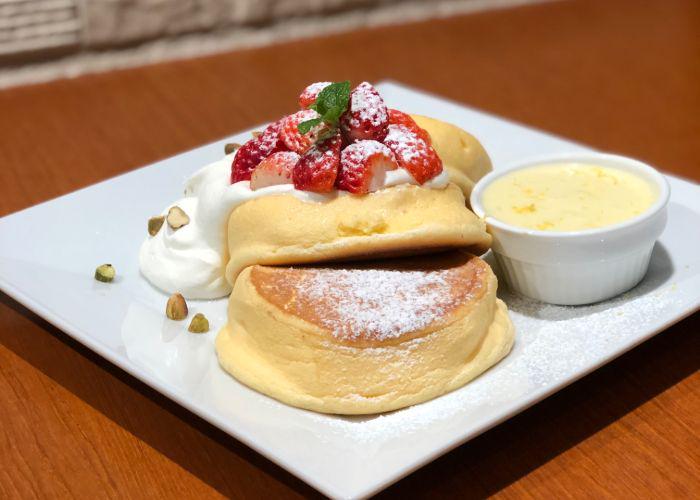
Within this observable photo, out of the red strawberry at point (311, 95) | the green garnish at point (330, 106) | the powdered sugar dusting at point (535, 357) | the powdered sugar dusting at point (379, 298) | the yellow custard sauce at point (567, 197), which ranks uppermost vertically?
the green garnish at point (330, 106)

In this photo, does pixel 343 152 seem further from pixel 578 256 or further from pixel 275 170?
pixel 578 256

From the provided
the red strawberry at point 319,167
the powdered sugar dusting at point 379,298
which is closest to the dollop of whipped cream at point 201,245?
the red strawberry at point 319,167

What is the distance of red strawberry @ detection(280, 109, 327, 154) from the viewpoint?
150 cm

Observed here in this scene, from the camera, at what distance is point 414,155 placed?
149 centimetres

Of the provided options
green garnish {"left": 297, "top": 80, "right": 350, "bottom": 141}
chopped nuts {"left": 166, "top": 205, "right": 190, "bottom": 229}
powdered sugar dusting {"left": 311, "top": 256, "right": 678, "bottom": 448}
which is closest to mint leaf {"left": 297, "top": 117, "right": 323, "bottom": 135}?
green garnish {"left": 297, "top": 80, "right": 350, "bottom": 141}

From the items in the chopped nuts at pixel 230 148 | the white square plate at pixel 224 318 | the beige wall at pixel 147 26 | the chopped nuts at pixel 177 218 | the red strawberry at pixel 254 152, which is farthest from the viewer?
the beige wall at pixel 147 26

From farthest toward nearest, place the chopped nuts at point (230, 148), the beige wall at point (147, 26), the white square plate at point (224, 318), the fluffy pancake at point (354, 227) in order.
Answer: the beige wall at point (147, 26)
the chopped nuts at point (230, 148)
the fluffy pancake at point (354, 227)
the white square plate at point (224, 318)

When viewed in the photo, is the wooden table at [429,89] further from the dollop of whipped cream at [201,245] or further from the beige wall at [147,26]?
the dollop of whipped cream at [201,245]

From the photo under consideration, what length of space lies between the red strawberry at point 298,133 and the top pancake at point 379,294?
7.9 inches

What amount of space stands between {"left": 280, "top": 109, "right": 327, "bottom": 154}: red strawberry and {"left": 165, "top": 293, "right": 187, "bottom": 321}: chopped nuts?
1.00 feet

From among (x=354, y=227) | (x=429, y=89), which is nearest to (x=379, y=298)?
(x=354, y=227)

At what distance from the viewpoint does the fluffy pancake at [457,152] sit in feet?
5.45

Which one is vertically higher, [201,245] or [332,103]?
[332,103]

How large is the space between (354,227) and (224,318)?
30 cm
